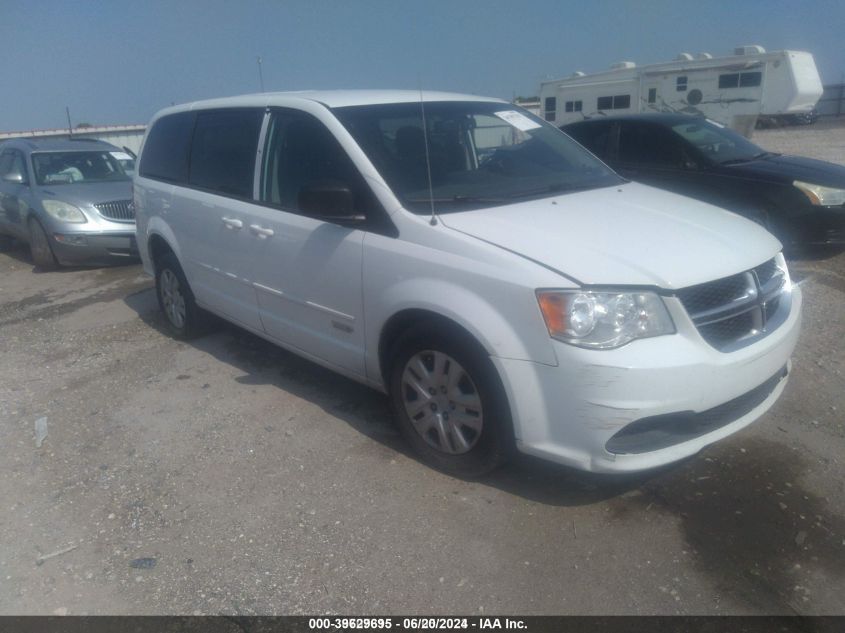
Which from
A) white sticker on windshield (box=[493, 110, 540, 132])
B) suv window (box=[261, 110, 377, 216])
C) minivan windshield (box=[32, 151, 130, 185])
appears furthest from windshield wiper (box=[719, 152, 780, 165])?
minivan windshield (box=[32, 151, 130, 185])

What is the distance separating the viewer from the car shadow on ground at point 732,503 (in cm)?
277

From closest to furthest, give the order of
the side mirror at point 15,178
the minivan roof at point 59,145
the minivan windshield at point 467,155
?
the minivan windshield at point 467,155, the side mirror at point 15,178, the minivan roof at point 59,145

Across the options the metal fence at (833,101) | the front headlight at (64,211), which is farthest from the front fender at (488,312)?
the metal fence at (833,101)

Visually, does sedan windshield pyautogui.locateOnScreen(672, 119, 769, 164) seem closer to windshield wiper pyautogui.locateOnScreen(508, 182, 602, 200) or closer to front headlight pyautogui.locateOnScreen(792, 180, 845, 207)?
front headlight pyautogui.locateOnScreen(792, 180, 845, 207)

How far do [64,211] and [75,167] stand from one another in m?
1.30

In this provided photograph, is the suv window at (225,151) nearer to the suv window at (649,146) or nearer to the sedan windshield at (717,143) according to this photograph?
the suv window at (649,146)

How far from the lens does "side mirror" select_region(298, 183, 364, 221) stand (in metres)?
3.54

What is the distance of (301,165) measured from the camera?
4.17 meters

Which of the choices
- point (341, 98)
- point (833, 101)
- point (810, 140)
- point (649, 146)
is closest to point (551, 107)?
point (810, 140)

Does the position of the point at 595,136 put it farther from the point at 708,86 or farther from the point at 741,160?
the point at 708,86

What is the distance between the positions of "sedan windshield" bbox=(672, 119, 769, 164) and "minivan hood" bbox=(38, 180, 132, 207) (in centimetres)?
697

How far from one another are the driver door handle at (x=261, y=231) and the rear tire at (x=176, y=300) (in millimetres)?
1395

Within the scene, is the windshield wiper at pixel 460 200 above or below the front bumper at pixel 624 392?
above

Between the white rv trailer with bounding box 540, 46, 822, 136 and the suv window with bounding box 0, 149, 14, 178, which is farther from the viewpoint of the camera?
the white rv trailer with bounding box 540, 46, 822, 136
